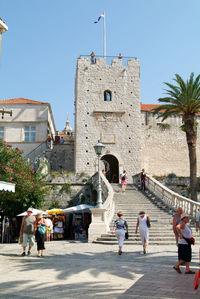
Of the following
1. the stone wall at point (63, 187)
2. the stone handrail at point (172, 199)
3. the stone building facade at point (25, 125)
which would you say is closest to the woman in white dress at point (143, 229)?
the stone handrail at point (172, 199)

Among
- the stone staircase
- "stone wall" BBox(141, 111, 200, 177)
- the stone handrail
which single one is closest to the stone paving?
the stone staircase

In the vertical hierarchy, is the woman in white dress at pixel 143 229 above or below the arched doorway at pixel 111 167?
below

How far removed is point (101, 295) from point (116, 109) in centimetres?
2612

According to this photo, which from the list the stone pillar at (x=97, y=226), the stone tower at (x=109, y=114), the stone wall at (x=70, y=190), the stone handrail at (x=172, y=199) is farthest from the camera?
the stone tower at (x=109, y=114)

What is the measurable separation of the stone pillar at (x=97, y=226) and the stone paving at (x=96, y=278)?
14.5ft

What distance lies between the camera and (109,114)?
3036 centimetres

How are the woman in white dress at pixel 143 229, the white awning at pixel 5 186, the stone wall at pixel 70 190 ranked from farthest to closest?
the stone wall at pixel 70 190
the white awning at pixel 5 186
the woman in white dress at pixel 143 229

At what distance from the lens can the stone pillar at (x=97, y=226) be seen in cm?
1417

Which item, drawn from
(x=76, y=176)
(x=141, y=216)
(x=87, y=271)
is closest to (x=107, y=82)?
(x=76, y=176)

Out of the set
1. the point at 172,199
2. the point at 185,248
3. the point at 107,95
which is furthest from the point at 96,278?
the point at 107,95

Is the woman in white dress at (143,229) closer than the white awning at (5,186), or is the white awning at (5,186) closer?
the woman in white dress at (143,229)

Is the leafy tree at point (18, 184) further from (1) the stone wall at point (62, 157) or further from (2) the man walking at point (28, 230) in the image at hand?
(2) the man walking at point (28, 230)

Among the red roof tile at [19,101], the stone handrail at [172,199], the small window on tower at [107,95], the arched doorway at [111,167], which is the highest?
the small window on tower at [107,95]

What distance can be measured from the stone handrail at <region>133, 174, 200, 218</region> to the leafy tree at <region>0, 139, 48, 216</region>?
25.8ft
